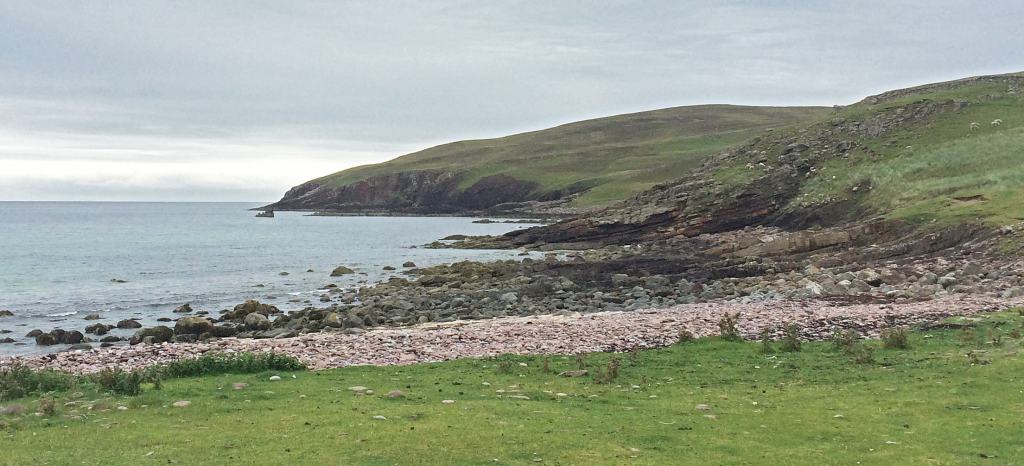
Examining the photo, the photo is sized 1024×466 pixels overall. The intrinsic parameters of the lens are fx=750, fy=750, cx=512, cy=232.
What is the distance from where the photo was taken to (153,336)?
30.5 meters

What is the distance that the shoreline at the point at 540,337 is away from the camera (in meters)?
20.1

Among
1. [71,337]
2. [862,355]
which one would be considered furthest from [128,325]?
[862,355]

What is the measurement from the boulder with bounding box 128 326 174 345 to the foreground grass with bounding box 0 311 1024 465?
15908 mm

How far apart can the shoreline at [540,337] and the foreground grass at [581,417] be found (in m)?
2.72

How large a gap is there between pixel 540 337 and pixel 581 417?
9.98 m

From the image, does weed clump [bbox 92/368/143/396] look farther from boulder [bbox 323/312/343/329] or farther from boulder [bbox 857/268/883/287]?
boulder [bbox 857/268/883/287]

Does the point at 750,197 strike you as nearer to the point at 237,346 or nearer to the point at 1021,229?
the point at 1021,229

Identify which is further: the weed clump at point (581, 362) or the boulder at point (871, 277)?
the boulder at point (871, 277)

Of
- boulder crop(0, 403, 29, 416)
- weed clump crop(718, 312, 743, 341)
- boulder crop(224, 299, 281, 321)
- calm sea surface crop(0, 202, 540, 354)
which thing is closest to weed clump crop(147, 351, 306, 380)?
boulder crop(0, 403, 29, 416)

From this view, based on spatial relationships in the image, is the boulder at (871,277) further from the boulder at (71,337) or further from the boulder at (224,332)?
the boulder at (71,337)

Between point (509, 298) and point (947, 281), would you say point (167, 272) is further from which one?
point (947, 281)

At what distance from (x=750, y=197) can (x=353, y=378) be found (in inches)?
2279

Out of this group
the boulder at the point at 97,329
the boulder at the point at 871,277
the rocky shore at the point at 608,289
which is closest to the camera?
the rocky shore at the point at 608,289

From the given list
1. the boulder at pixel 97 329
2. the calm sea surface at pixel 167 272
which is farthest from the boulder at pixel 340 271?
the boulder at pixel 97 329
